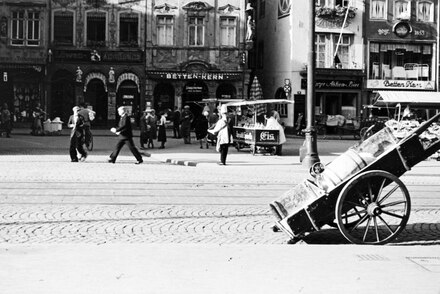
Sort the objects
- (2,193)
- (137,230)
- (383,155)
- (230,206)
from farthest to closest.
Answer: (2,193) < (230,206) < (137,230) < (383,155)

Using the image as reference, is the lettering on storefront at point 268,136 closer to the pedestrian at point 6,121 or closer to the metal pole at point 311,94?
the metal pole at point 311,94

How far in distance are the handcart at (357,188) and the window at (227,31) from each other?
136 feet

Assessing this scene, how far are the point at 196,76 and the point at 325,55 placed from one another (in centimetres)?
898

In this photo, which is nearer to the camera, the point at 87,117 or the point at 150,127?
the point at 87,117

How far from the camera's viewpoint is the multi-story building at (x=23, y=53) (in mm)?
47312

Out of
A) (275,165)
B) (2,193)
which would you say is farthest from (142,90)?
(2,193)

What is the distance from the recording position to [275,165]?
22484 mm

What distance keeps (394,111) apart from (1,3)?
26.4m

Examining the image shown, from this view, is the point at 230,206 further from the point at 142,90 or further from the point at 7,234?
the point at 142,90

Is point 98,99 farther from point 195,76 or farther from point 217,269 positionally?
point 217,269

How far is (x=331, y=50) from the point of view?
164 feet

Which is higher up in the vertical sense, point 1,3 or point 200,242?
point 1,3

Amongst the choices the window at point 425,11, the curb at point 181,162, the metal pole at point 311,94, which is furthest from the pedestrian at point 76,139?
the window at point 425,11

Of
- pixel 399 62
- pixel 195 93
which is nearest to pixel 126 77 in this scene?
pixel 195 93
